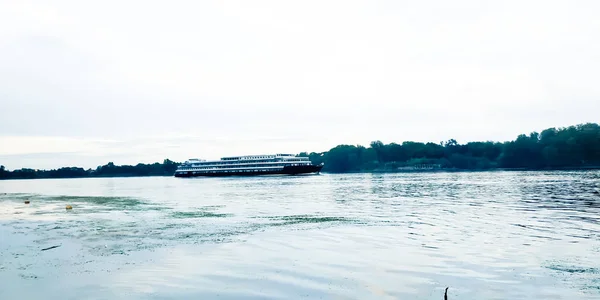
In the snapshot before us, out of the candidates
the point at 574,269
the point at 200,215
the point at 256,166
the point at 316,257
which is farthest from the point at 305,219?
the point at 256,166

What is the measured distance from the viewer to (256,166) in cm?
16725

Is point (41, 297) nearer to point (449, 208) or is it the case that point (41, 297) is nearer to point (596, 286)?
point (596, 286)

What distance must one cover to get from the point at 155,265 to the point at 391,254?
8726 millimetres

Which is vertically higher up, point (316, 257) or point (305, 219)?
point (305, 219)

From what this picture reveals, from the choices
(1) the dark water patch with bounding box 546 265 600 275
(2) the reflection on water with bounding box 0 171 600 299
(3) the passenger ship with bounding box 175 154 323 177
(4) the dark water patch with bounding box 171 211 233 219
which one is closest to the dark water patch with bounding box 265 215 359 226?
(2) the reflection on water with bounding box 0 171 600 299

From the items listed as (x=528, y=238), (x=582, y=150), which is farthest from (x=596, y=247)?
(x=582, y=150)

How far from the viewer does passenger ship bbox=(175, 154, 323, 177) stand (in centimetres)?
16438

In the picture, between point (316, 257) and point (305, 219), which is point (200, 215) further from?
point (316, 257)

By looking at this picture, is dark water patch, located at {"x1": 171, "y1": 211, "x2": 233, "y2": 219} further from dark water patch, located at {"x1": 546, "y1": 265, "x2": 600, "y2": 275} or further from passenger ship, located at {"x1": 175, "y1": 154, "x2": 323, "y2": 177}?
passenger ship, located at {"x1": 175, "y1": 154, "x2": 323, "y2": 177}

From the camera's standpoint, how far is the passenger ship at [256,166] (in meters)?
164

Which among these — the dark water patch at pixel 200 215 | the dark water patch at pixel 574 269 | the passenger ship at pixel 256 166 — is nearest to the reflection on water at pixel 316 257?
the dark water patch at pixel 574 269

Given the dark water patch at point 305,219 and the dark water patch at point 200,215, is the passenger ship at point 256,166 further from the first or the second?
the dark water patch at point 305,219

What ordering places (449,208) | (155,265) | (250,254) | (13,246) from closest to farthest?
(155,265), (250,254), (13,246), (449,208)

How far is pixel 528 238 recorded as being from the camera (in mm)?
20953
